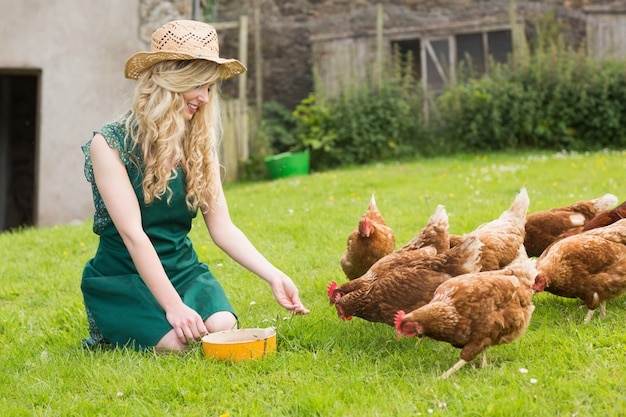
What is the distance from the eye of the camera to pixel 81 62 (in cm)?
1070

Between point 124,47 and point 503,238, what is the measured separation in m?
8.13

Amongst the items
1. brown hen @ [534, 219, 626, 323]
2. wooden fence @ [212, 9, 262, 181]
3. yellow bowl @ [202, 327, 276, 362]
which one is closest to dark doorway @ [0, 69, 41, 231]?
wooden fence @ [212, 9, 262, 181]

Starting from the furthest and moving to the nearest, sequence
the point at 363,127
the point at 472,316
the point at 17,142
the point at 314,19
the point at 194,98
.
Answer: the point at 314,19 < the point at 363,127 < the point at 17,142 < the point at 194,98 < the point at 472,316

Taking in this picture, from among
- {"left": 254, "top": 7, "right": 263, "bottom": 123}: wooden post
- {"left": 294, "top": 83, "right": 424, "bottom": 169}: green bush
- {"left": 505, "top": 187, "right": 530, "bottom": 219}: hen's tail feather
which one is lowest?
{"left": 505, "top": 187, "right": 530, "bottom": 219}: hen's tail feather

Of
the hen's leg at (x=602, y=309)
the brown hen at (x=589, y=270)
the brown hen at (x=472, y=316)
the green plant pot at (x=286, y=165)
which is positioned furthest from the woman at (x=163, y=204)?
the green plant pot at (x=286, y=165)

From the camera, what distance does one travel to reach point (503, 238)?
4391mm

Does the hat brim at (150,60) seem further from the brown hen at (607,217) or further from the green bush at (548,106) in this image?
the green bush at (548,106)

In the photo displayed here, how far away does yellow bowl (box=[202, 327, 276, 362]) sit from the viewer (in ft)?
12.1

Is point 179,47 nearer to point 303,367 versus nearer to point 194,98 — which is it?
point 194,98

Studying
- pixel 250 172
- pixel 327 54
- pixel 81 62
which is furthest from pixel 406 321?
pixel 327 54

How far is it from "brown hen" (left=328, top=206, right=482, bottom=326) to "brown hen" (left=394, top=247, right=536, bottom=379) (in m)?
0.30

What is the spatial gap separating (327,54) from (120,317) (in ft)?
43.4

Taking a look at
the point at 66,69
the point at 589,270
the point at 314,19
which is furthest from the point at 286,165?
the point at 589,270

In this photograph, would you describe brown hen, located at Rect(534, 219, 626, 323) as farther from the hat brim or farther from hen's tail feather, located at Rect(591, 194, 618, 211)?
the hat brim
